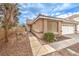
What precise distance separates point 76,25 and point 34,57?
1036 millimetres

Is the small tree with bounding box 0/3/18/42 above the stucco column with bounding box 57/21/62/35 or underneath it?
above

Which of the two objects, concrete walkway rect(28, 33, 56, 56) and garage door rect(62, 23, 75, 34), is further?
garage door rect(62, 23, 75, 34)

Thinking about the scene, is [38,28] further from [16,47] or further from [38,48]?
[16,47]

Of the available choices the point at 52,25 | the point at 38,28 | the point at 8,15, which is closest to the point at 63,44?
the point at 52,25

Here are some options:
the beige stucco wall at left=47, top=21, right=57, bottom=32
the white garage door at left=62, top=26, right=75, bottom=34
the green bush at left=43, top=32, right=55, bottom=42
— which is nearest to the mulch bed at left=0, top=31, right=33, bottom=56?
the green bush at left=43, top=32, right=55, bottom=42

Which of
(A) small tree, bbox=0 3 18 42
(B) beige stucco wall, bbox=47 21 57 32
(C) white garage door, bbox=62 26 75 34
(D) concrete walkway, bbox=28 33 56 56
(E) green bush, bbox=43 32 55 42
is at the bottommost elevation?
(D) concrete walkway, bbox=28 33 56 56

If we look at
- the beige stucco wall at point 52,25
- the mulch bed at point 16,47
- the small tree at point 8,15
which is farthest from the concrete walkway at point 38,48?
the small tree at point 8,15

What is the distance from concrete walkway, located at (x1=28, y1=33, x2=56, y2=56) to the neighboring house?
0.12 metres

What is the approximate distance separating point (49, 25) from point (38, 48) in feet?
1.62

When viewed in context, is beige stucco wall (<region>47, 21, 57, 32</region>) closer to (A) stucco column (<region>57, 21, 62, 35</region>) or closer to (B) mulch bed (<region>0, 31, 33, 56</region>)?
(A) stucco column (<region>57, 21, 62, 35</region>)

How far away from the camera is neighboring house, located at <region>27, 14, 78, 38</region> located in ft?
7.76

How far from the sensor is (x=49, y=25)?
93.9 inches

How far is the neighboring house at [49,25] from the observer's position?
93.1 inches

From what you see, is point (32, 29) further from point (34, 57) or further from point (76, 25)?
point (76, 25)
